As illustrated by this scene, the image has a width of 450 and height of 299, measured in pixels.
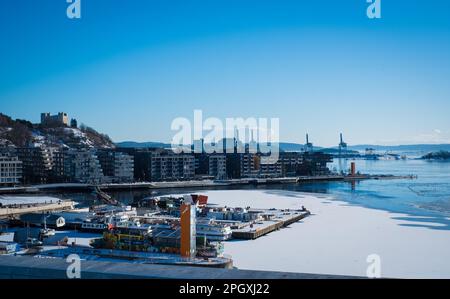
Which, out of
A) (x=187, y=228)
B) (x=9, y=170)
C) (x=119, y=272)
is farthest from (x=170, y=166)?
(x=119, y=272)

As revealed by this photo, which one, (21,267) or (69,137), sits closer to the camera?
(21,267)

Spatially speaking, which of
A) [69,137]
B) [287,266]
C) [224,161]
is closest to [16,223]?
[287,266]

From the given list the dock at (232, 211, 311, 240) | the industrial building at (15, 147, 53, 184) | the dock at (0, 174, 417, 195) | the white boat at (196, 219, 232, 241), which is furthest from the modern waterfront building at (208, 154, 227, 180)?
the white boat at (196, 219, 232, 241)

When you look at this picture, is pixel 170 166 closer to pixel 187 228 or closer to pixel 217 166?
pixel 217 166
